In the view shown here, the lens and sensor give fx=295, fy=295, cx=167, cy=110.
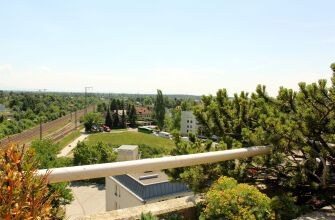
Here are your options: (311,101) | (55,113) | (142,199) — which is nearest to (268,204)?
(311,101)

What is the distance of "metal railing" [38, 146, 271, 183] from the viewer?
8.87ft

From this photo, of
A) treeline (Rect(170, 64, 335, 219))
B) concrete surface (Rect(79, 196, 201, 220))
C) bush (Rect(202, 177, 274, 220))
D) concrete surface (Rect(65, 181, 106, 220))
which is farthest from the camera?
concrete surface (Rect(65, 181, 106, 220))

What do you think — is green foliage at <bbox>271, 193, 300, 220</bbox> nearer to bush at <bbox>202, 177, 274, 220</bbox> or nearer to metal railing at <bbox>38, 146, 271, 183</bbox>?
bush at <bbox>202, 177, 274, 220</bbox>

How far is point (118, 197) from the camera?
1380 cm

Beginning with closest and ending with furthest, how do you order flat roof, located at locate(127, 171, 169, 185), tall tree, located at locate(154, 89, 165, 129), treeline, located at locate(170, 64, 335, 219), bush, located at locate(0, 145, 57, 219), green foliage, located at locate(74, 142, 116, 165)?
bush, located at locate(0, 145, 57, 219)
treeline, located at locate(170, 64, 335, 219)
flat roof, located at locate(127, 171, 169, 185)
green foliage, located at locate(74, 142, 116, 165)
tall tree, located at locate(154, 89, 165, 129)

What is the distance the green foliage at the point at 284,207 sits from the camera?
11.0 ft

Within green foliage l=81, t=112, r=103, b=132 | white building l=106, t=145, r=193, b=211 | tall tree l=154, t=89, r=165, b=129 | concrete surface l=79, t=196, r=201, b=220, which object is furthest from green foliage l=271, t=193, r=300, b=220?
green foliage l=81, t=112, r=103, b=132

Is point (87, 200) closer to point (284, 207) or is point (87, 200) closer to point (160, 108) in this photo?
point (284, 207)

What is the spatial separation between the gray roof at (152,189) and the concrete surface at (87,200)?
792cm

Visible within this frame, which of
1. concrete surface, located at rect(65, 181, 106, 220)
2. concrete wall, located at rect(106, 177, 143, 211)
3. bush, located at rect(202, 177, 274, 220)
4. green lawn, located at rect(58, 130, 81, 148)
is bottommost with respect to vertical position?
green lawn, located at rect(58, 130, 81, 148)

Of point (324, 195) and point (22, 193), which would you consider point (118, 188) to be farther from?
point (22, 193)

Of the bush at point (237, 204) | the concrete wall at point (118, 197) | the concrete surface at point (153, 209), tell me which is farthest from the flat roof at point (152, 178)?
the bush at point (237, 204)

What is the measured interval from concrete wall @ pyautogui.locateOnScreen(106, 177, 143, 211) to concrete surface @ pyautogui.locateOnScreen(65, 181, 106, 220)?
5.83 metres

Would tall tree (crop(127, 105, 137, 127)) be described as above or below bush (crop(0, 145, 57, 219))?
below
